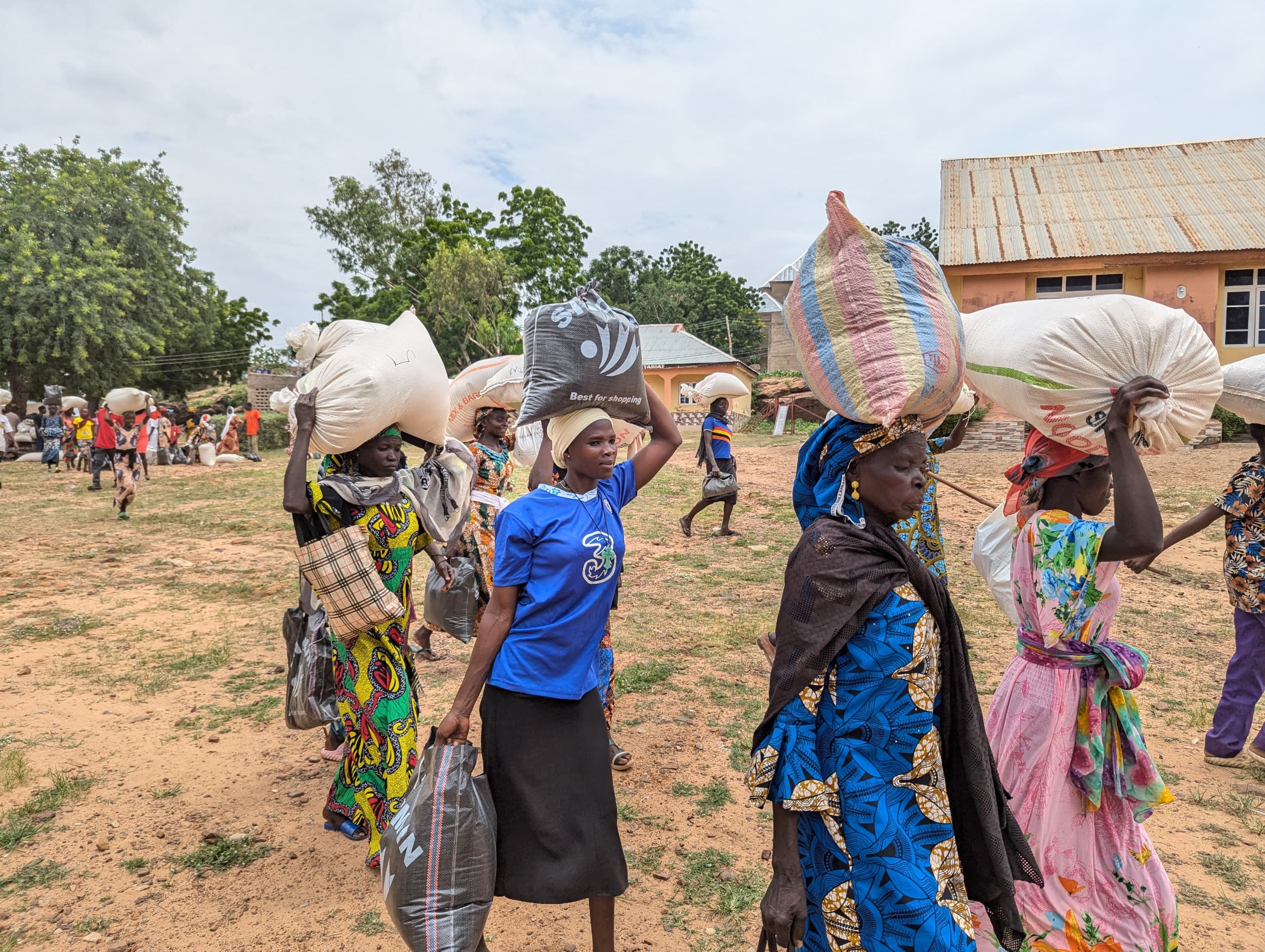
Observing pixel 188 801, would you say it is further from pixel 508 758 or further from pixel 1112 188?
pixel 1112 188

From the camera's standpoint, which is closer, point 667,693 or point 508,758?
point 508,758

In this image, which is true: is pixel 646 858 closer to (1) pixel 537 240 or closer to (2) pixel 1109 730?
(2) pixel 1109 730

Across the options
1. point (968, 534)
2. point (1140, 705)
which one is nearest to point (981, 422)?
point (968, 534)

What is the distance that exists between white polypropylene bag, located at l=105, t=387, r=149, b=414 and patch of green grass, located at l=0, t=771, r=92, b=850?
10.3m

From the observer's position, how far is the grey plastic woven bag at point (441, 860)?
221 cm

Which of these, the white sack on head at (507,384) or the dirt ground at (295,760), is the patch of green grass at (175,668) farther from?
the white sack on head at (507,384)

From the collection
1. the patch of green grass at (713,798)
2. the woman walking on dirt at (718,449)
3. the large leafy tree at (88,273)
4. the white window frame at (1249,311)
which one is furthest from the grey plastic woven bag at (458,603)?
the large leafy tree at (88,273)

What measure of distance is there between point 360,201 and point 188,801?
122 feet

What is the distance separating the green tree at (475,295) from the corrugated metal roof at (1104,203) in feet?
54.6

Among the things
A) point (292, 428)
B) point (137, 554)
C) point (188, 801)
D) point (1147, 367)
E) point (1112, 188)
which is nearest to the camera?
point (1147, 367)

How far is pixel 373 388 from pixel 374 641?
1.02m

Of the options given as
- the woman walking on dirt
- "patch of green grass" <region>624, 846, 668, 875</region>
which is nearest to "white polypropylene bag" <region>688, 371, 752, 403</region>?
the woman walking on dirt

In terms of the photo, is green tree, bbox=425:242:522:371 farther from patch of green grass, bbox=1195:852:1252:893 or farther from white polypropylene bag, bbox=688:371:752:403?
patch of green grass, bbox=1195:852:1252:893

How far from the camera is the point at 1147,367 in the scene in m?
2.19
